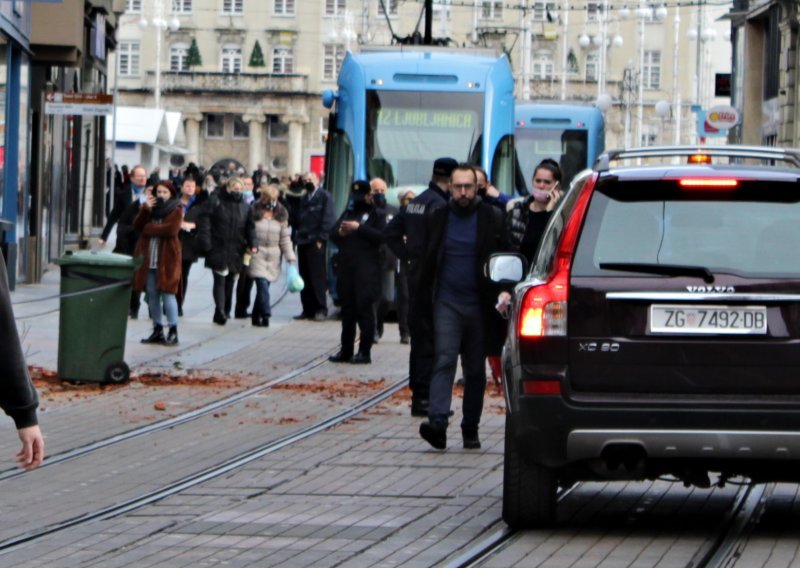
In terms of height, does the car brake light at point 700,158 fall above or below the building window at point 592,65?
below

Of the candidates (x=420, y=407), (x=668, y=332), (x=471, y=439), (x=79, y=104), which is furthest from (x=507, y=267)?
(x=79, y=104)

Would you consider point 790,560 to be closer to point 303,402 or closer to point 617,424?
point 617,424

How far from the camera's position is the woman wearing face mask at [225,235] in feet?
79.3

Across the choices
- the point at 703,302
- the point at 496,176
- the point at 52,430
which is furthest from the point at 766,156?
the point at 496,176

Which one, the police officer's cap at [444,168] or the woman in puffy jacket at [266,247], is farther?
the woman in puffy jacket at [266,247]

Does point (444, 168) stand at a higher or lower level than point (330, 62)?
lower

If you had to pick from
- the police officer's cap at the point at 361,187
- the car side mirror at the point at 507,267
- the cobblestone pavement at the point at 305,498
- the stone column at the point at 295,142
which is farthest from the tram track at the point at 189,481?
the stone column at the point at 295,142

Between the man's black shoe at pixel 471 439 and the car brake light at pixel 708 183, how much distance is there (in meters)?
4.21

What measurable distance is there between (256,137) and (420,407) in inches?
3849

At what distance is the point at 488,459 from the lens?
39.9ft

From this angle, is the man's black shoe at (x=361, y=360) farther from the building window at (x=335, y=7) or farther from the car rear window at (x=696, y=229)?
the building window at (x=335, y=7)

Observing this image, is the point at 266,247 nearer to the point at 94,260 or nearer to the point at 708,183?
the point at 94,260

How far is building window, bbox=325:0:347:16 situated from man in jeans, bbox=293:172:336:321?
86.5 metres

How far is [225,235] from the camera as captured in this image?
79.7 feet
